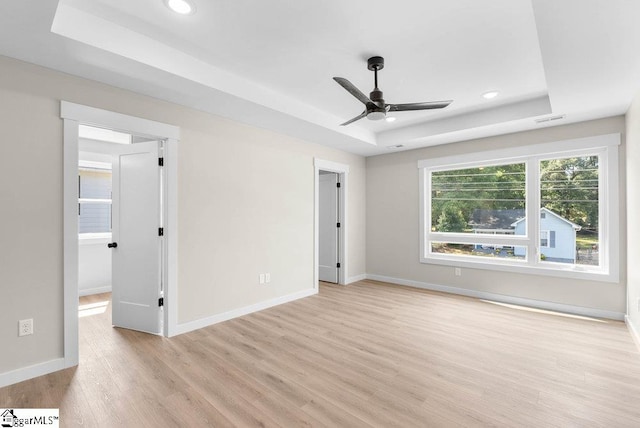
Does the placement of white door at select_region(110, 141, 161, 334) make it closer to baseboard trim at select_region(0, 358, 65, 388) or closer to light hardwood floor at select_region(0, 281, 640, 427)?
light hardwood floor at select_region(0, 281, 640, 427)

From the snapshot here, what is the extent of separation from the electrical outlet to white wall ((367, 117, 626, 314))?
497 cm

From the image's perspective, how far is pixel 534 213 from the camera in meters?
4.33

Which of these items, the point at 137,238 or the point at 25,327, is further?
the point at 137,238

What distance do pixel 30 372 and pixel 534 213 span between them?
19.2ft

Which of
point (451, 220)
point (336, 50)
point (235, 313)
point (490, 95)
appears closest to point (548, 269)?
point (451, 220)

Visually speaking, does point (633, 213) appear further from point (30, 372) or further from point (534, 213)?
point (30, 372)

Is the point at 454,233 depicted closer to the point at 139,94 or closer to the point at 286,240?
the point at 286,240

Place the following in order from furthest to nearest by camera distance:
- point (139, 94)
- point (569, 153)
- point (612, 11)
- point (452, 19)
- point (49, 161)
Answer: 1. point (569, 153)
2. point (139, 94)
3. point (49, 161)
4. point (452, 19)
5. point (612, 11)

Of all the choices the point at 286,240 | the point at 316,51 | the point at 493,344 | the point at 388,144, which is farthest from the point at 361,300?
the point at 316,51

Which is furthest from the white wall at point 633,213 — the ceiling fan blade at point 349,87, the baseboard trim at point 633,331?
the ceiling fan blade at point 349,87

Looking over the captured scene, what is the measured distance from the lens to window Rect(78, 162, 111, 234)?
5.21 metres

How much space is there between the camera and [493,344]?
3041 mm

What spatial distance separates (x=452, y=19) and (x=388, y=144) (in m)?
2.93

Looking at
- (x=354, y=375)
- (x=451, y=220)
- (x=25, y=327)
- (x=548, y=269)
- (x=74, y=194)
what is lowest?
(x=354, y=375)
